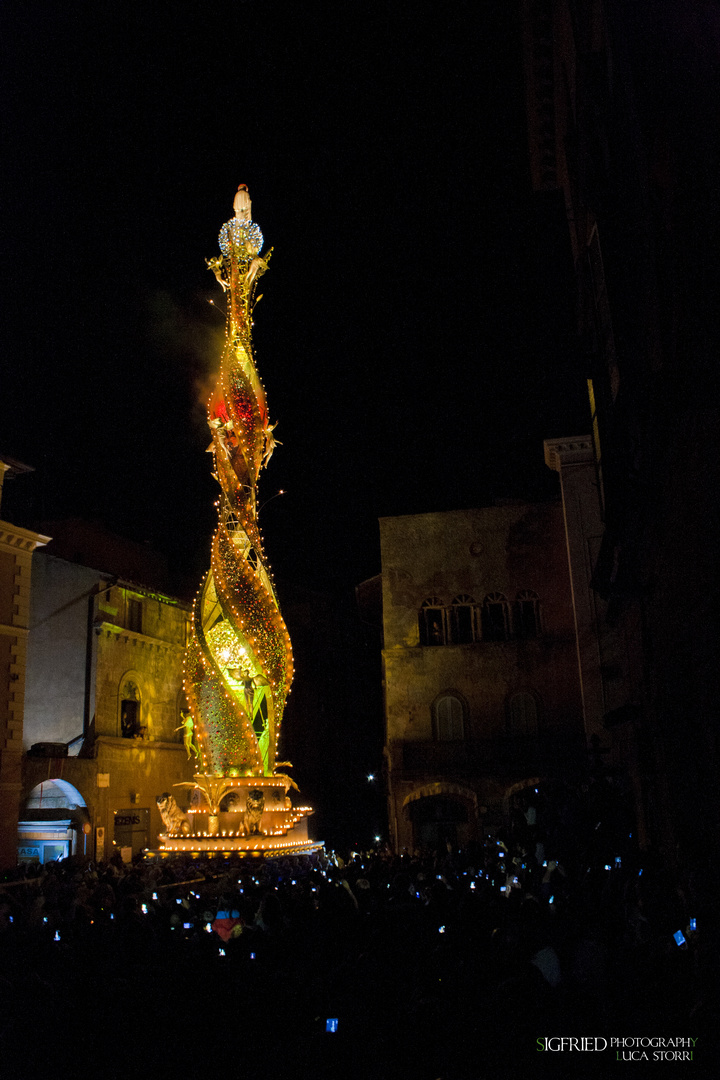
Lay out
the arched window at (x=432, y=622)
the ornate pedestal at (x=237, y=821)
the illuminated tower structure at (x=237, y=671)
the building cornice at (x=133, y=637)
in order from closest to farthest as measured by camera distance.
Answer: the ornate pedestal at (x=237, y=821) → the illuminated tower structure at (x=237, y=671) → the building cornice at (x=133, y=637) → the arched window at (x=432, y=622)

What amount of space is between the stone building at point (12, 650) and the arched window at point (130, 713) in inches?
219

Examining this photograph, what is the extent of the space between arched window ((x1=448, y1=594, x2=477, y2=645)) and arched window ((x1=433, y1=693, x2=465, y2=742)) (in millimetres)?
1901

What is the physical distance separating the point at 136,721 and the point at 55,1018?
22.6 metres

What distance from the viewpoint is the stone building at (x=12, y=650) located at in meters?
20.8

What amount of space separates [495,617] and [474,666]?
71.5 inches

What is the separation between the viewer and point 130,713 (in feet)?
91.4

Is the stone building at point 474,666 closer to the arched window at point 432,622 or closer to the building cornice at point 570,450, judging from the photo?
the arched window at point 432,622

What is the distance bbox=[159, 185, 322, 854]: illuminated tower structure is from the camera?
752 inches

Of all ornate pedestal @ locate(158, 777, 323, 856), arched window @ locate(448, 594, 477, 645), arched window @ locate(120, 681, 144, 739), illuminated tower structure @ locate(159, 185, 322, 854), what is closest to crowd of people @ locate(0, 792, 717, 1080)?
ornate pedestal @ locate(158, 777, 323, 856)

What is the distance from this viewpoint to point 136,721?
91.7 feet

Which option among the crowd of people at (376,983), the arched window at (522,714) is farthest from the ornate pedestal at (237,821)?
the crowd of people at (376,983)

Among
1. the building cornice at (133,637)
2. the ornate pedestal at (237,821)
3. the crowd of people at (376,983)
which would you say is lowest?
the crowd of people at (376,983)

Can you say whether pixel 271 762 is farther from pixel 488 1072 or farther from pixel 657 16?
pixel 657 16

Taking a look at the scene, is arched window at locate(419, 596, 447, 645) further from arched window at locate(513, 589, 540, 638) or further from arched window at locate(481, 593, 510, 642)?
arched window at locate(513, 589, 540, 638)
